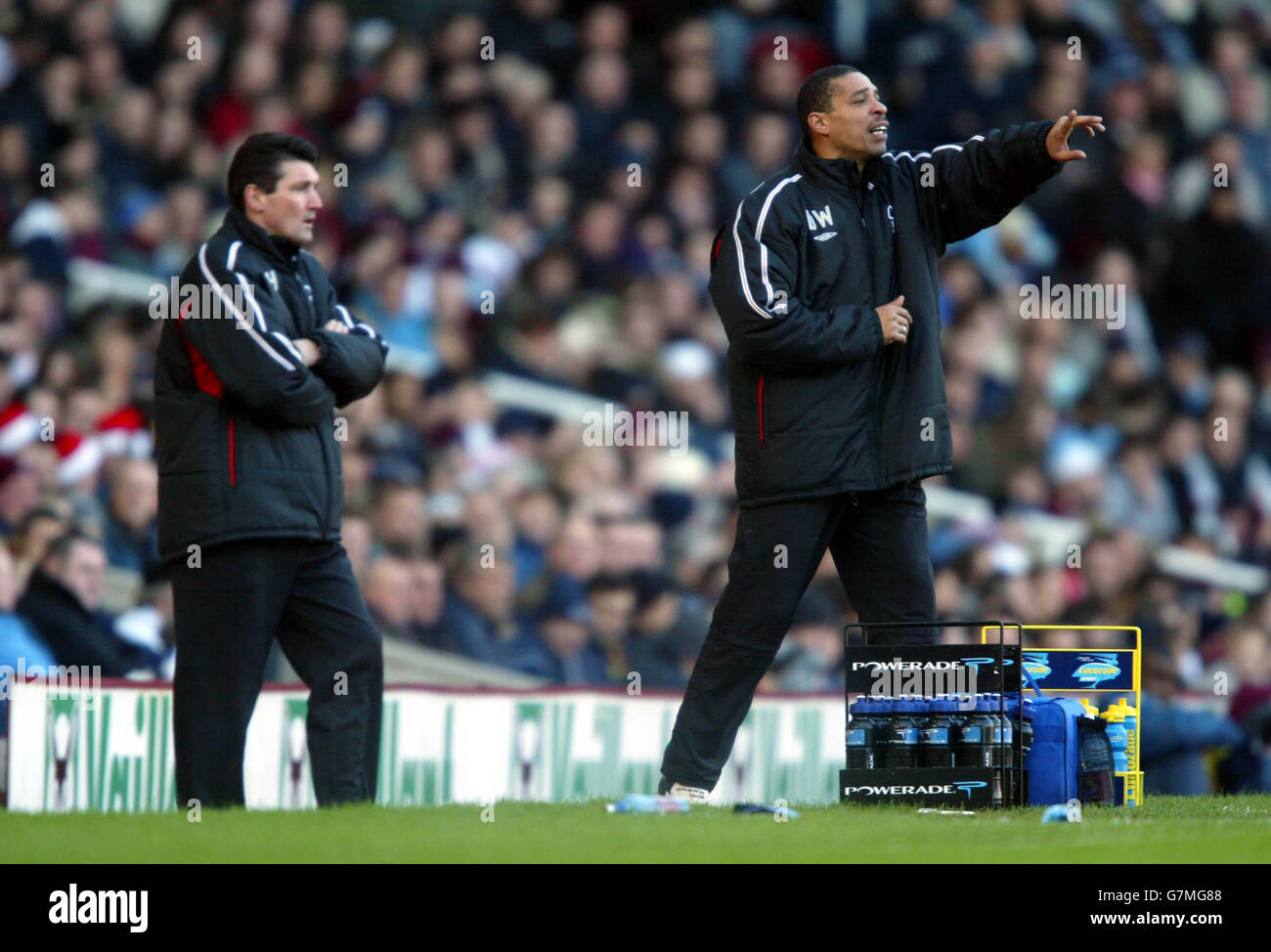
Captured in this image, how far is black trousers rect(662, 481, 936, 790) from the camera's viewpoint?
19.4ft

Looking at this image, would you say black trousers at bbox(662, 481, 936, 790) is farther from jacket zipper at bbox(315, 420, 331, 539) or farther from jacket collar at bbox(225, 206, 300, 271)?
jacket collar at bbox(225, 206, 300, 271)

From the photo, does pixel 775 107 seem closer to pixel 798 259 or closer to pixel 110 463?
pixel 110 463

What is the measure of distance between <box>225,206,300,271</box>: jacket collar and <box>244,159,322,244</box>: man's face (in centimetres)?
2

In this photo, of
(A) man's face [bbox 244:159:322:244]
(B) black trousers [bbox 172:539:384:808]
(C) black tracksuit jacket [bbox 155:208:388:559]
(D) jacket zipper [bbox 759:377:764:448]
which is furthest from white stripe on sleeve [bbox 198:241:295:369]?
(D) jacket zipper [bbox 759:377:764:448]

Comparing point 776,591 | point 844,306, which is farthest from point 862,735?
point 844,306

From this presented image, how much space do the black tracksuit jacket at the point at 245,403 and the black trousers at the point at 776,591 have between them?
110 centimetres

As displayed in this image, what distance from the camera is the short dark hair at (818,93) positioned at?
6.07m

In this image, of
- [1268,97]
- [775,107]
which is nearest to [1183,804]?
[775,107]

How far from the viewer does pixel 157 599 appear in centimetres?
863

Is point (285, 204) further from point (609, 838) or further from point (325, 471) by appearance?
point (609, 838)

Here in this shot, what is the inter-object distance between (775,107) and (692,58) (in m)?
0.57

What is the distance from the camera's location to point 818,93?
6.08m

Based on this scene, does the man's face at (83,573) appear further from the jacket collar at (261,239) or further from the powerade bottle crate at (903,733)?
the powerade bottle crate at (903,733)
